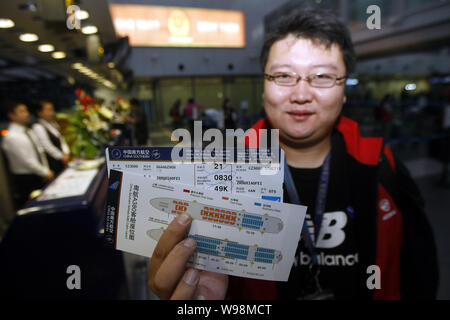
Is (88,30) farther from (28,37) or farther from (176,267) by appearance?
(176,267)

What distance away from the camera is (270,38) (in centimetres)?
98

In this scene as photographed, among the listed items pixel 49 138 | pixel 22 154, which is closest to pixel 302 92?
pixel 22 154

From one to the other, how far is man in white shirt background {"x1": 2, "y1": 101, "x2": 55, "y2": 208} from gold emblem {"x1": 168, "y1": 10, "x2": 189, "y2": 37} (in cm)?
851

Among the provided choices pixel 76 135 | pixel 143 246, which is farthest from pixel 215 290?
pixel 76 135

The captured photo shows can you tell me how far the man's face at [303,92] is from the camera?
0.89 m

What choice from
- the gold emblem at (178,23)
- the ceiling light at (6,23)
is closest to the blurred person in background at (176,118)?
the ceiling light at (6,23)

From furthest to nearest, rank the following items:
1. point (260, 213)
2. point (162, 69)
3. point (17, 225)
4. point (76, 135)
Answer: point (162, 69), point (76, 135), point (17, 225), point (260, 213)

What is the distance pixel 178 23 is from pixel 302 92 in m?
10.9

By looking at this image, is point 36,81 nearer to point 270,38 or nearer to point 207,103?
point 207,103

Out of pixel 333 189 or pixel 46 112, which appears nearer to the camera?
pixel 333 189

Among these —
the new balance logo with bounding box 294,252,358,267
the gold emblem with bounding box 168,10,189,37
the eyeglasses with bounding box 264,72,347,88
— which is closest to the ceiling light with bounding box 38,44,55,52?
the eyeglasses with bounding box 264,72,347,88

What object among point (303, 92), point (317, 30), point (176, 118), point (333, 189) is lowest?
point (333, 189)

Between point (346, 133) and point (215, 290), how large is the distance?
84cm

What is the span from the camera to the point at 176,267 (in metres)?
0.66
